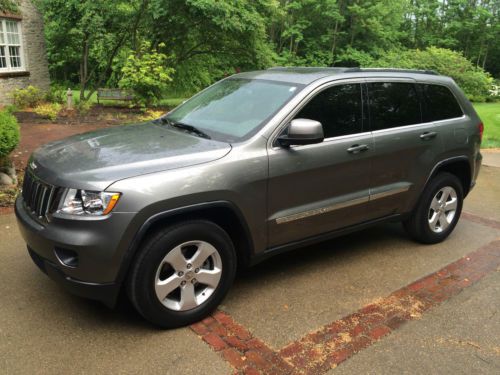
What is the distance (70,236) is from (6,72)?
15.9 metres

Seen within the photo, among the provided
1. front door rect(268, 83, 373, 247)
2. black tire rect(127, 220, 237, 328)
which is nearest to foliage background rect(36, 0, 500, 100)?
front door rect(268, 83, 373, 247)

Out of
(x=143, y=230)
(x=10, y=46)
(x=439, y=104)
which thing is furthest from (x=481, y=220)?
(x=10, y=46)

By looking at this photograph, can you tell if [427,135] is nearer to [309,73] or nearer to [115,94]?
[309,73]

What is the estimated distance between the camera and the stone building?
16172 mm

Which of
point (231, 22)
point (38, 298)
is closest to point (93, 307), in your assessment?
point (38, 298)

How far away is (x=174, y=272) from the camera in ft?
10.4

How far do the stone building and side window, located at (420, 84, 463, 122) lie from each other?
14.9 metres

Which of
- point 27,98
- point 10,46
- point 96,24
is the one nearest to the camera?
point 96,24

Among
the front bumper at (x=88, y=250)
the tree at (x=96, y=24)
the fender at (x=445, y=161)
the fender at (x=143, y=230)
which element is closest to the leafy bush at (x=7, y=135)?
the front bumper at (x=88, y=250)

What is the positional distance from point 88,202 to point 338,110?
2.20m

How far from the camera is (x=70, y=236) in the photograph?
2869mm

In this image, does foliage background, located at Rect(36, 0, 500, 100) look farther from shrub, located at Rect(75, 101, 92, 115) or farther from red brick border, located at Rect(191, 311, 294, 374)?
red brick border, located at Rect(191, 311, 294, 374)

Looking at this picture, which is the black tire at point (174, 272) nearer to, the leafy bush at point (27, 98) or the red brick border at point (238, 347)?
the red brick border at point (238, 347)

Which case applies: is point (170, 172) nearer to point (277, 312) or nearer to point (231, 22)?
point (277, 312)
